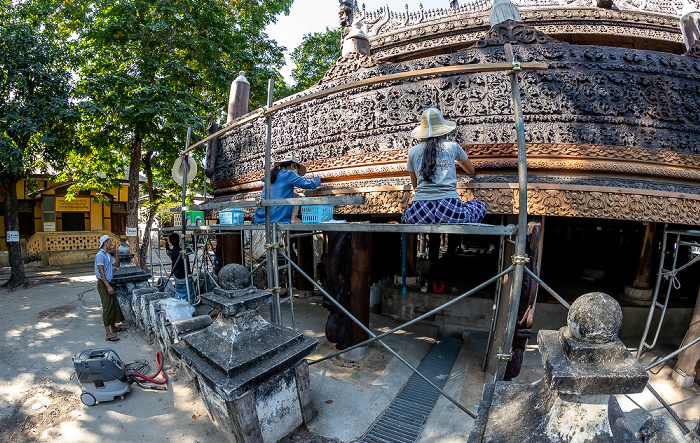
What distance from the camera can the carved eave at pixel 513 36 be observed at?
15.0ft

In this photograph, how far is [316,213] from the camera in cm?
396

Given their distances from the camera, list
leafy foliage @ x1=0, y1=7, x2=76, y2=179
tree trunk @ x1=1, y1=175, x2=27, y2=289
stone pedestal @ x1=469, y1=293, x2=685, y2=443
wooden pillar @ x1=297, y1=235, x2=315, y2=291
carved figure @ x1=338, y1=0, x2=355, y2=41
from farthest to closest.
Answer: tree trunk @ x1=1, y1=175, x2=27, y2=289 → carved figure @ x1=338, y1=0, x2=355, y2=41 → leafy foliage @ x1=0, y1=7, x2=76, y2=179 → wooden pillar @ x1=297, y1=235, x2=315, y2=291 → stone pedestal @ x1=469, y1=293, x2=685, y2=443

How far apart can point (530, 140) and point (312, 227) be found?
117 inches

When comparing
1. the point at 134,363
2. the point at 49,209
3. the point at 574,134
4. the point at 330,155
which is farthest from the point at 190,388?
the point at 49,209

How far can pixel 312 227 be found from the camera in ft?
11.9

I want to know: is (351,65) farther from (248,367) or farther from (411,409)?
(411,409)

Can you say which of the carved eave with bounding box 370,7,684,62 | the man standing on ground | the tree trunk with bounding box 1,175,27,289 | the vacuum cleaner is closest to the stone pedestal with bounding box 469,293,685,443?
the vacuum cleaner

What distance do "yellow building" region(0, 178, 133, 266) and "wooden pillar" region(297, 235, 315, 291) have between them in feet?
35.3

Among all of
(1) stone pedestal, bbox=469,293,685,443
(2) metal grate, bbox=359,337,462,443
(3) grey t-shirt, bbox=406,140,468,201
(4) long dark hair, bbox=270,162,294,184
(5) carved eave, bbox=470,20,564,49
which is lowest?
(2) metal grate, bbox=359,337,462,443

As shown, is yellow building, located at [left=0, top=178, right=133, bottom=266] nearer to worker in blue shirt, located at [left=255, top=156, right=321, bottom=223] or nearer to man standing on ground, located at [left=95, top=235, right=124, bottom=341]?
man standing on ground, located at [left=95, top=235, right=124, bottom=341]

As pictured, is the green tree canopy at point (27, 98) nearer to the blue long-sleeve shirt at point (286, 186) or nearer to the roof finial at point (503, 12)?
the blue long-sleeve shirt at point (286, 186)

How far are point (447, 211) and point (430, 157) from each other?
0.59 meters

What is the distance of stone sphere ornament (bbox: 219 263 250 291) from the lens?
321 cm

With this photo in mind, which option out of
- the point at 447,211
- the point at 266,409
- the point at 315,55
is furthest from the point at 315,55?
the point at 266,409
